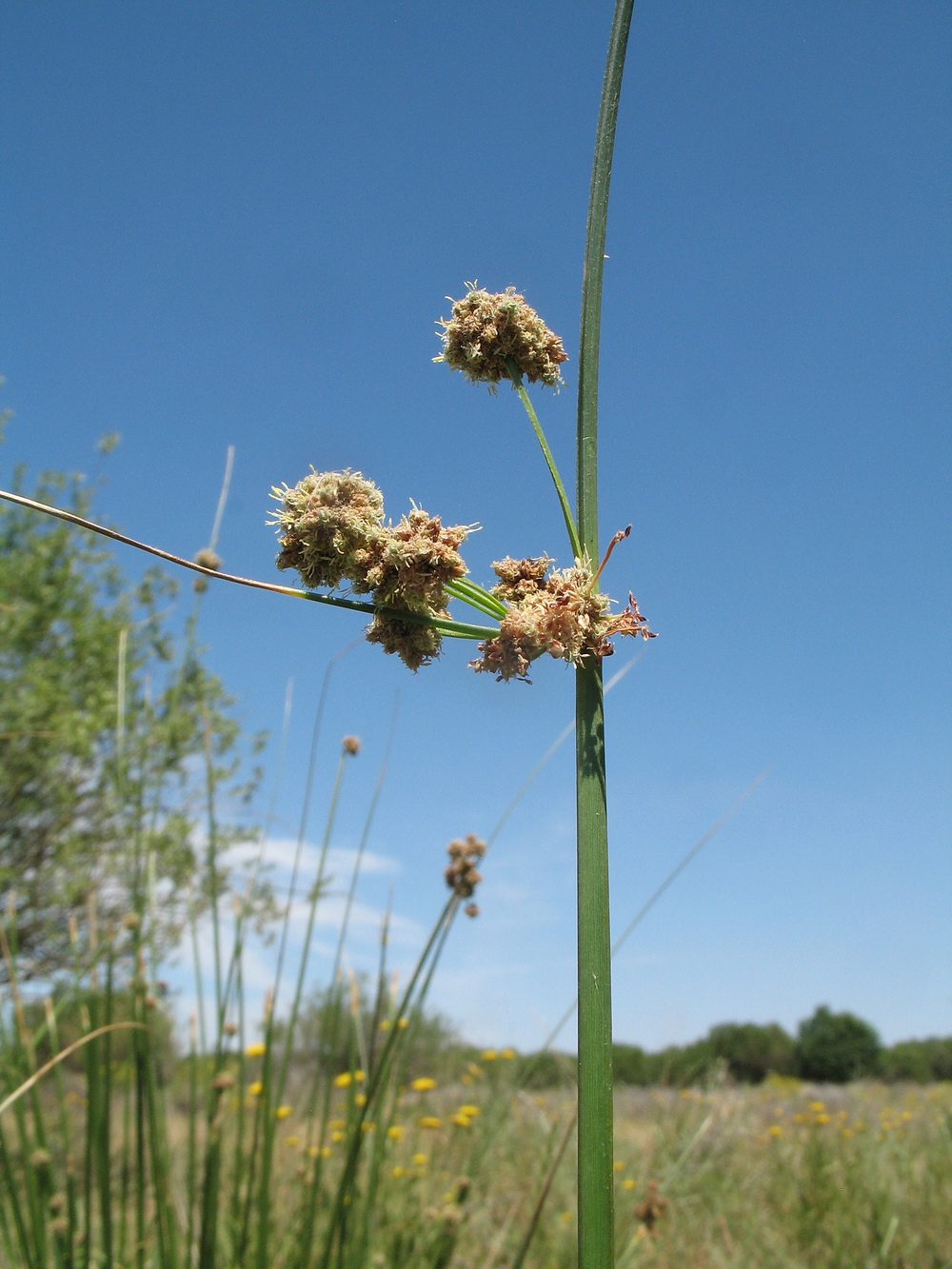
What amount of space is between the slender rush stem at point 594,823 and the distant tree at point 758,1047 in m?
33.2

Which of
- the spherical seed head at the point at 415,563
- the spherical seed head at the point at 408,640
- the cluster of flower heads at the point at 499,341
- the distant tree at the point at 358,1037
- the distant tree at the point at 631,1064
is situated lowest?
the distant tree at the point at 631,1064

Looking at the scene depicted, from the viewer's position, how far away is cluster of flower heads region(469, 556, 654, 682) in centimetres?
106

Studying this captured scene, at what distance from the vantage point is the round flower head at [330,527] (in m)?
1.08

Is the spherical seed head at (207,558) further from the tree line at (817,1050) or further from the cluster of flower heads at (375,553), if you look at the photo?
the tree line at (817,1050)

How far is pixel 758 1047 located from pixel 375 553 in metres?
37.5

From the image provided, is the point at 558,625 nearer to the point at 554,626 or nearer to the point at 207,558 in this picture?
the point at 554,626

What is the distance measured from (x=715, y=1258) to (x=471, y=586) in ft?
15.9

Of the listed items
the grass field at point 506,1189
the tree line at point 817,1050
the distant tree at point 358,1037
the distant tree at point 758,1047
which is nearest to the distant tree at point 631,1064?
the tree line at point 817,1050

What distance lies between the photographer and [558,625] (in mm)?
1058

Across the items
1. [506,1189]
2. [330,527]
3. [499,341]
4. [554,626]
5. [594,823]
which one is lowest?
[506,1189]

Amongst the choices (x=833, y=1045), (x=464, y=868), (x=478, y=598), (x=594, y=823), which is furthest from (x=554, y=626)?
(x=833, y=1045)

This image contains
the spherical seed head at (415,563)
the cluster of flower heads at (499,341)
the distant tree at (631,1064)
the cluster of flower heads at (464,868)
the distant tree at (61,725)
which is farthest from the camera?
the distant tree at (631,1064)

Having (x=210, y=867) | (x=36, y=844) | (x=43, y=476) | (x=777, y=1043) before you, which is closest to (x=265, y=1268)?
(x=210, y=867)

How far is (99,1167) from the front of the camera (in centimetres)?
222
